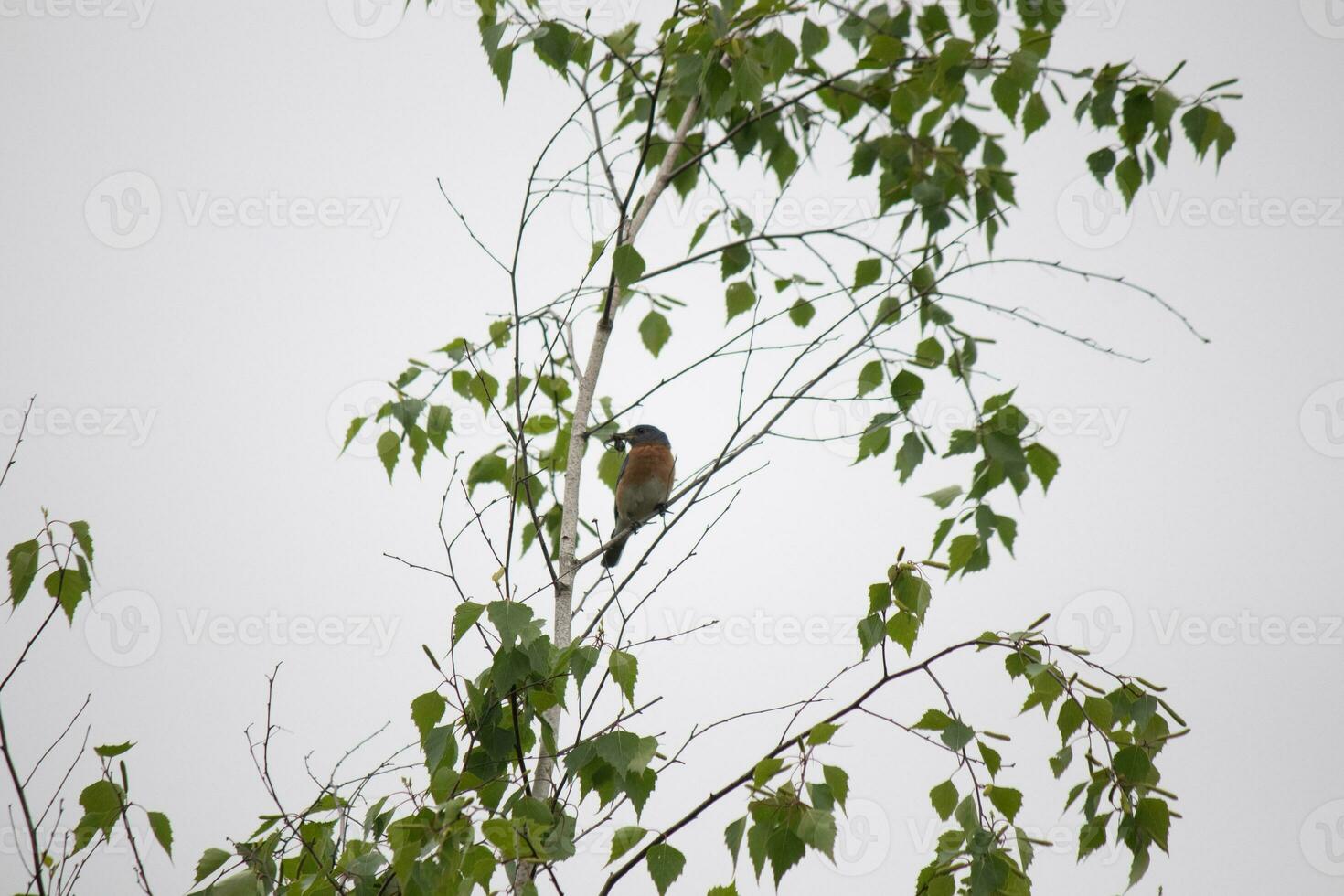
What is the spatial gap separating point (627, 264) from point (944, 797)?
137cm

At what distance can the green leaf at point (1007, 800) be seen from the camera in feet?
6.13

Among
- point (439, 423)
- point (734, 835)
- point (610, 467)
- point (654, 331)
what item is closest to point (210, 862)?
point (734, 835)

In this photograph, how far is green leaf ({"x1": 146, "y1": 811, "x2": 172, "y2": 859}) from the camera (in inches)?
78.9

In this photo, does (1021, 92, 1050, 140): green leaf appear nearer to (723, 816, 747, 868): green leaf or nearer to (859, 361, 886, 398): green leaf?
(859, 361, 886, 398): green leaf

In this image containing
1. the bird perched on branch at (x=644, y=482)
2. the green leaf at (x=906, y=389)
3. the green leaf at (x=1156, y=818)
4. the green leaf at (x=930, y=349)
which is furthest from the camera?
the bird perched on branch at (x=644, y=482)

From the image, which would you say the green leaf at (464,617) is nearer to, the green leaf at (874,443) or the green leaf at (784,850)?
the green leaf at (784,850)

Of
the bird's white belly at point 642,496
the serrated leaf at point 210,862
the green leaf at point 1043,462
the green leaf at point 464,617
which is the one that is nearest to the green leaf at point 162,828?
the serrated leaf at point 210,862

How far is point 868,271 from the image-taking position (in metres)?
3.16

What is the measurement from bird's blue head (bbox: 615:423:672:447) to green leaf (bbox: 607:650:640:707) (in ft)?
13.7

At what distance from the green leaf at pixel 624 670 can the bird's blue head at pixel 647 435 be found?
416 cm

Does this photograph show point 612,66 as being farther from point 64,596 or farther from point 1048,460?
point 64,596

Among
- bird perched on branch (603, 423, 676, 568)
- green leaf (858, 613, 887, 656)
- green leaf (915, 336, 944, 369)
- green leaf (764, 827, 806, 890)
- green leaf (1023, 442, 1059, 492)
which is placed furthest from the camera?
bird perched on branch (603, 423, 676, 568)

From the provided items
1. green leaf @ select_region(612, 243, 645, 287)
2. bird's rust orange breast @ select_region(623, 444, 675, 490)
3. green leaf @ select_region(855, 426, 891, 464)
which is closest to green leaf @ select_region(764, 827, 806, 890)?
green leaf @ select_region(612, 243, 645, 287)

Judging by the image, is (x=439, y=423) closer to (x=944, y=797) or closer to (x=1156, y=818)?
(x=944, y=797)
